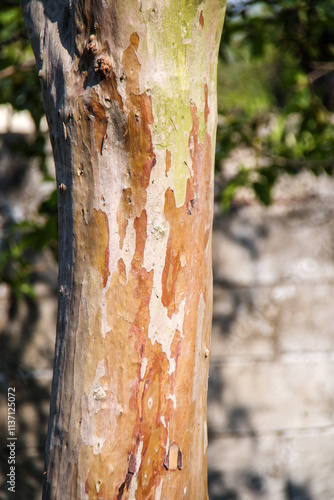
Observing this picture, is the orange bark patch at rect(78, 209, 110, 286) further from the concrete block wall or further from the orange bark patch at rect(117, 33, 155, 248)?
the concrete block wall

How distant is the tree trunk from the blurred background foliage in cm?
99

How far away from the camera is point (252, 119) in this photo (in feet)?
7.67

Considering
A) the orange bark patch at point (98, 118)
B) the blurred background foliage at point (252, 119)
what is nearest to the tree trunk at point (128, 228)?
the orange bark patch at point (98, 118)

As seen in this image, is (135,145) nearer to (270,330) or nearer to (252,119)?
(252,119)

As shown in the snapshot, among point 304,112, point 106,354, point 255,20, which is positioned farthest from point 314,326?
point 106,354

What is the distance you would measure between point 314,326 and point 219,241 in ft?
2.38

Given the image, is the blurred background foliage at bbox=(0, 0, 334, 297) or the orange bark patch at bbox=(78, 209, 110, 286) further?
the blurred background foliage at bbox=(0, 0, 334, 297)

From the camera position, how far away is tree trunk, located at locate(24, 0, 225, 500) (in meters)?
0.99

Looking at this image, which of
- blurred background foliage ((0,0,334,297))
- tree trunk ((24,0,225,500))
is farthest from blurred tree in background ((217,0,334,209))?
tree trunk ((24,0,225,500))

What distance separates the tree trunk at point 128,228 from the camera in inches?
39.1

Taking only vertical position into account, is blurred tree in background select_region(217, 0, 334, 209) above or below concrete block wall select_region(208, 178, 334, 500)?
above

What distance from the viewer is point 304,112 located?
222 centimetres

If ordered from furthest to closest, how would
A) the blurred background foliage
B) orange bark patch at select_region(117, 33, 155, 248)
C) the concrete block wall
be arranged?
1. the concrete block wall
2. the blurred background foliage
3. orange bark patch at select_region(117, 33, 155, 248)

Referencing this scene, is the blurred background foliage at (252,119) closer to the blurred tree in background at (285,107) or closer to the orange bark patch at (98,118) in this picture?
the blurred tree in background at (285,107)
